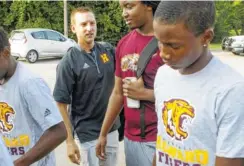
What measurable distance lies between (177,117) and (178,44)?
309 millimetres

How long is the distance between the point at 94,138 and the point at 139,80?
108cm

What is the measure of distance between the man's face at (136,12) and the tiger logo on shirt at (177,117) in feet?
2.59

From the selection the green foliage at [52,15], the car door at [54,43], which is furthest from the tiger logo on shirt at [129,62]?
the green foliage at [52,15]

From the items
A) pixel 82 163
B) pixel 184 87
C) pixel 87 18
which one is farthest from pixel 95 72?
pixel 184 87

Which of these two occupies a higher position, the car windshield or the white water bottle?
the white water bottle

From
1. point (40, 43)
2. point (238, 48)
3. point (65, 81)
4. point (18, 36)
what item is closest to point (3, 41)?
point (65, 81)

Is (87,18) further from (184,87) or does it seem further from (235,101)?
(235,101)

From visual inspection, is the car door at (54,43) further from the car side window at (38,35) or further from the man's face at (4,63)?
the man's face at (4,63)

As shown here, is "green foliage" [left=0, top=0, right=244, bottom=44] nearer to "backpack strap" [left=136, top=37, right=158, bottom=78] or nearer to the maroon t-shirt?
the maroon t-shirt

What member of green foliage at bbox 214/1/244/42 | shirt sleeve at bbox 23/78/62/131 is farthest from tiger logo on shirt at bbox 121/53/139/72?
green foliage at bbox 214/1/244/42

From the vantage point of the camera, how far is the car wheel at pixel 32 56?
58.9 feet

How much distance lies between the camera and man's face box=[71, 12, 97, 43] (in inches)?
136

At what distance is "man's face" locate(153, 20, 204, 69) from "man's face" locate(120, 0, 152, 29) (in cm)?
79

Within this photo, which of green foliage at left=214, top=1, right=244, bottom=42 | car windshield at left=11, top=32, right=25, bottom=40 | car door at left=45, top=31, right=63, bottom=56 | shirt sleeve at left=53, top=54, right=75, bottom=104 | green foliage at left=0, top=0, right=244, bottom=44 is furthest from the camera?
green foliage at left=214, top=1, right=244, bottom=42
